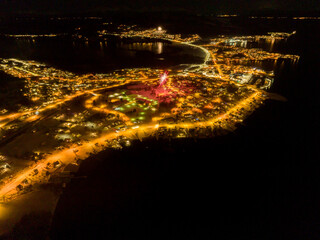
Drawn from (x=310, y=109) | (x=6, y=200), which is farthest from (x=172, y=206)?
(x=310, y=109)

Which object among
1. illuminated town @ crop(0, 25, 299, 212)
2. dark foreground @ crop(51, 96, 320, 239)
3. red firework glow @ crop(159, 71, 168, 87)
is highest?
red firework glow @ crop(159, 71, 168, 87)

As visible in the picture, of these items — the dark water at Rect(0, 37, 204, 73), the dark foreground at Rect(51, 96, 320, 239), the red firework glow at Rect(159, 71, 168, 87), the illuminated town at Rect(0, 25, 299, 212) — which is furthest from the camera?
the dark water at Rect(0, 37, 204, 73)

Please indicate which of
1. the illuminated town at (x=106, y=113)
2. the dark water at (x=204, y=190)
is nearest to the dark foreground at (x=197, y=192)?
the dark water at (x=204, y=190)

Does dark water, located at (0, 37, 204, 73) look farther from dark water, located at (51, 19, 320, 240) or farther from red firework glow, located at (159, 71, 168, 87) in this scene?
dark water, located at (51, 19, 320, 240)

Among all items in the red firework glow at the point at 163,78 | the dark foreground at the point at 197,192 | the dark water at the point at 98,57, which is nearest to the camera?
the dark foreground at the point at 197,192

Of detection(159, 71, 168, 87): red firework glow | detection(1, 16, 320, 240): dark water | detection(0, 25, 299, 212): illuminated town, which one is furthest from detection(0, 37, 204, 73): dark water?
detection(1, 16, 320, 240): dark water

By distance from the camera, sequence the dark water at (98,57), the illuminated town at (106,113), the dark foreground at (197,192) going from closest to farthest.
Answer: the dark foreground at (197,192) → the illuminated town at (106,113) → the dark water at (98,57)

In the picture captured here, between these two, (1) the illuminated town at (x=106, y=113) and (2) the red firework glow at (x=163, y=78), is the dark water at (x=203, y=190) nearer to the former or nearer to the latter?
(1) the illuminated town at (x=106, y=113)

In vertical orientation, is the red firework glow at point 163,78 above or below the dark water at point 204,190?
above
